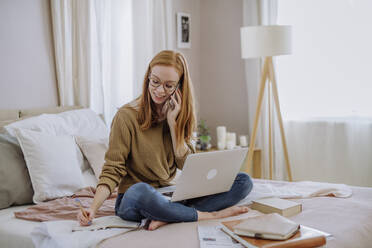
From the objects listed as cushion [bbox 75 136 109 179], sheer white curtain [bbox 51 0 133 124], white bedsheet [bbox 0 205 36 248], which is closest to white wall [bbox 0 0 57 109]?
sheer white curtain [bbox 51 0 133 124]

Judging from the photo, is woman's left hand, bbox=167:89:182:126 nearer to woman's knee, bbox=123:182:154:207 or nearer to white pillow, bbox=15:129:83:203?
woman's knee, bbox=123:182:154:207

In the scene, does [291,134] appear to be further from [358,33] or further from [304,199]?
[304,199]

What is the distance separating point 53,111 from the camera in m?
2.78

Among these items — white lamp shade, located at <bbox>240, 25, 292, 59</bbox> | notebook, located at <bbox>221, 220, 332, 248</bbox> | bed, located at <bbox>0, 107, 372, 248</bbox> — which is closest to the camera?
notebook, located at <bbox>221, 220, 332, 248</bbox>

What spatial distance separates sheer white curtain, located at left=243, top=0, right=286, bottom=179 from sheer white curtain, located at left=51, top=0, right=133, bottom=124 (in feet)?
3.72

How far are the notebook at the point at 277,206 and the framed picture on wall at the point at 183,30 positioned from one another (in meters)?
2.43

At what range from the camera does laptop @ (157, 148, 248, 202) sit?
170 cm

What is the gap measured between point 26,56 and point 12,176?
3.31 ft

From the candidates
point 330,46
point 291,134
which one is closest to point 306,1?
point 330,46

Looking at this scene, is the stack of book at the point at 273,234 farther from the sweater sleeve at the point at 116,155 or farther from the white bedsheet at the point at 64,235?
the sweater sleeve at the point at 116,155

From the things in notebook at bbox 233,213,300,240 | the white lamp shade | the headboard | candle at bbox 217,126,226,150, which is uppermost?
Result: the white lamp shade

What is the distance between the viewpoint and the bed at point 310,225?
1.56 meters

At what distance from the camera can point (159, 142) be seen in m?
2.05

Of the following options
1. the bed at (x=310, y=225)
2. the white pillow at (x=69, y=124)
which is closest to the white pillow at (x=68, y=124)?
the white pillow at (x=69, y=124)
